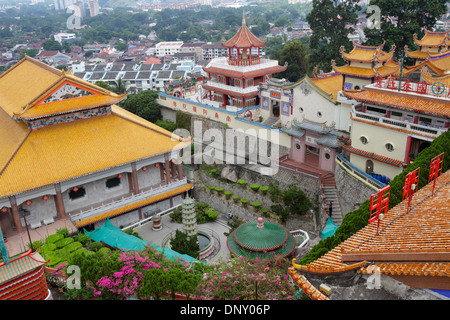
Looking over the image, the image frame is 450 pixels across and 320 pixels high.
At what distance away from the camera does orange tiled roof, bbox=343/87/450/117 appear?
18078 millimetres

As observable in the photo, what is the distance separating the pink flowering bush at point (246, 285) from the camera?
34.5ft

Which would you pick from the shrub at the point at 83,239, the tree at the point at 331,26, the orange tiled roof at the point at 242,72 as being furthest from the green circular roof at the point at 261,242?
the tree at the point at 331,26

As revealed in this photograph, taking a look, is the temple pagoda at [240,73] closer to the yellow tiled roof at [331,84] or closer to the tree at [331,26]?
the yellow tiled roof at [331,84]

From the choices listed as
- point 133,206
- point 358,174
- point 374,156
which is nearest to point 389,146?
point 374,156

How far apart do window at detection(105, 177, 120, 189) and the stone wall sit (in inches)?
500

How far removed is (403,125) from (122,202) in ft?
50.8

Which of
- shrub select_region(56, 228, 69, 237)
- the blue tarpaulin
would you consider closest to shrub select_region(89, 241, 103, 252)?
shrub select_region(56, 228, 69, 237)

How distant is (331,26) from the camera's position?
38.3 meters

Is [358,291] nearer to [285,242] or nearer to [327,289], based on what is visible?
[327,289]

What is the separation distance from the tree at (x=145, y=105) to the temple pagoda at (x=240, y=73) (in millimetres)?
5191

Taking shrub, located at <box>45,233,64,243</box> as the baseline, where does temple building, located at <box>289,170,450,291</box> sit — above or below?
above

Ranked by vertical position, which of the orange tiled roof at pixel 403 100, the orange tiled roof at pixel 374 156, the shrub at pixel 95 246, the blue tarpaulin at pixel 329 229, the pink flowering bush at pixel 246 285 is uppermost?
the orange tiled roof at pixel 403 100

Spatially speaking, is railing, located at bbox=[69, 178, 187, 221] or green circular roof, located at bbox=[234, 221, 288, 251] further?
railing, located at bbox=[69, 178, 187, 221]

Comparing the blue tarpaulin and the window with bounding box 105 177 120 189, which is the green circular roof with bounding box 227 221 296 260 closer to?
the blue tarpaulin
